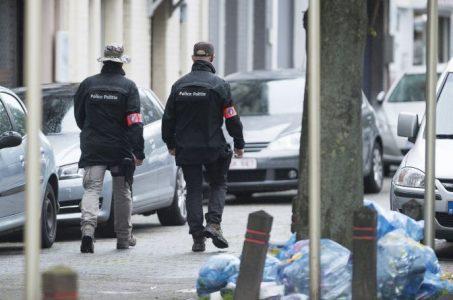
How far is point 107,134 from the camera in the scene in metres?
14.2

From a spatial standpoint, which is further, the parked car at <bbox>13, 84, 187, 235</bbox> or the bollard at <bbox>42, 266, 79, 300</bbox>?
the parked car at <bbox>13, 84, 187, 235</bbox>

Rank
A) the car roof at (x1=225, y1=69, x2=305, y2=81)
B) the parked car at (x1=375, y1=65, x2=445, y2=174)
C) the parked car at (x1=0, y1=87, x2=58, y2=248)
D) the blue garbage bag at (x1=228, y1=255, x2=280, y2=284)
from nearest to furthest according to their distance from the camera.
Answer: the blue garbage bag at (x1=228, y1=255, x2=280, y2=284)
the parked car at (x1=0, y1=87, x2=58, y2=248)
the car roof at (x1=225, y1=69, x2=305, y2=81)
the parked car at (x1=375, y1=65, x2=445, y2=174)

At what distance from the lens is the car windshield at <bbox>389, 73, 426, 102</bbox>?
94.7 feet

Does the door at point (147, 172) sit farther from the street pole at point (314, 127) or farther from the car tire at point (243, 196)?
the street pole at point (314, 127)

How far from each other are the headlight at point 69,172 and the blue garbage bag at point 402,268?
5890 millimetres

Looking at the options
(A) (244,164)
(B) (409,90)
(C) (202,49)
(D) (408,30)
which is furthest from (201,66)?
(D) (408,30)

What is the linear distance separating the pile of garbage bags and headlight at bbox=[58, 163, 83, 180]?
Answer: 5457mm

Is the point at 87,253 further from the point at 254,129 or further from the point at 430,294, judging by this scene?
the point at 254,129

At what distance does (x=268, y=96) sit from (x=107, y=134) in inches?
297

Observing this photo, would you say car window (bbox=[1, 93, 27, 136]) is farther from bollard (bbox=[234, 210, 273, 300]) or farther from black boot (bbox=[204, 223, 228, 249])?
bollard (bbox=[234, 210, 273, 300])

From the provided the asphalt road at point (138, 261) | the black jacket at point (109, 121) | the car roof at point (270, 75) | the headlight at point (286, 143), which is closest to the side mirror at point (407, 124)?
the asphalt road at point (138, 261)

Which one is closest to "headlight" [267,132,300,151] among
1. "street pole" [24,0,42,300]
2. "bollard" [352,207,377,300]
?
"bollard" [352,207,377,300]

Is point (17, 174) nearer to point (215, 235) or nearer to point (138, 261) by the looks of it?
point (138, 261)

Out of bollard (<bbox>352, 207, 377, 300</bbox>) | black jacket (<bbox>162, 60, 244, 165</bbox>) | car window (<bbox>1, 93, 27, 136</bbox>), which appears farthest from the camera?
car window (<bbox>1, 93, 27, 136</bbox>)
